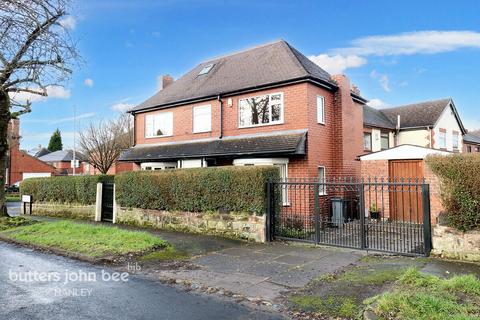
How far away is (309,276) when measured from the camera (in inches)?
267

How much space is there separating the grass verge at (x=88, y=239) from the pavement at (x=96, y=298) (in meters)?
1.28

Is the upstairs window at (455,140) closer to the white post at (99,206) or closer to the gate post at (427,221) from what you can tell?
the gate post at (427,221)

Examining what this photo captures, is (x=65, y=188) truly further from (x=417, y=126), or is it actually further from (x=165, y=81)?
(x=417, y=126)

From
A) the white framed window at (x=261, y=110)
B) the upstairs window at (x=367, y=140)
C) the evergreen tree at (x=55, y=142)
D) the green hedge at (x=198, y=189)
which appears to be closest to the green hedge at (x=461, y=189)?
the green hedge at (x=198, y=189)

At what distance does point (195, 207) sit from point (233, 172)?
6.73 ft

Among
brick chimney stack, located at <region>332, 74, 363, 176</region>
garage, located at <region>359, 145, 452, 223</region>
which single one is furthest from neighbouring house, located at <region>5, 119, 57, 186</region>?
garage, located at <region>359, 145, 452, 223</region>

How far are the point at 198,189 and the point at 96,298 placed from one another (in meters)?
6.49

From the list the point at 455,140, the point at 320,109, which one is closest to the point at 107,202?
the point at 320,109

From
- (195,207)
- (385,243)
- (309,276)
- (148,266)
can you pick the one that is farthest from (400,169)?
(148,266)

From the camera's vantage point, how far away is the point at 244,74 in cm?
1734

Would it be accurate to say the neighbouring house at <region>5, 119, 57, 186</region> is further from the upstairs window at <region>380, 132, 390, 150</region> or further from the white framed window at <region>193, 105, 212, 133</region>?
the upstairs window at <region>380, 132, 390, 150</region>

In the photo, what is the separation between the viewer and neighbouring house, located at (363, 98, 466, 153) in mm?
23519

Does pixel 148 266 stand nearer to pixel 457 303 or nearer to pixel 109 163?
pixel 457 303

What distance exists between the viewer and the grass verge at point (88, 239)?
29.6 feet
